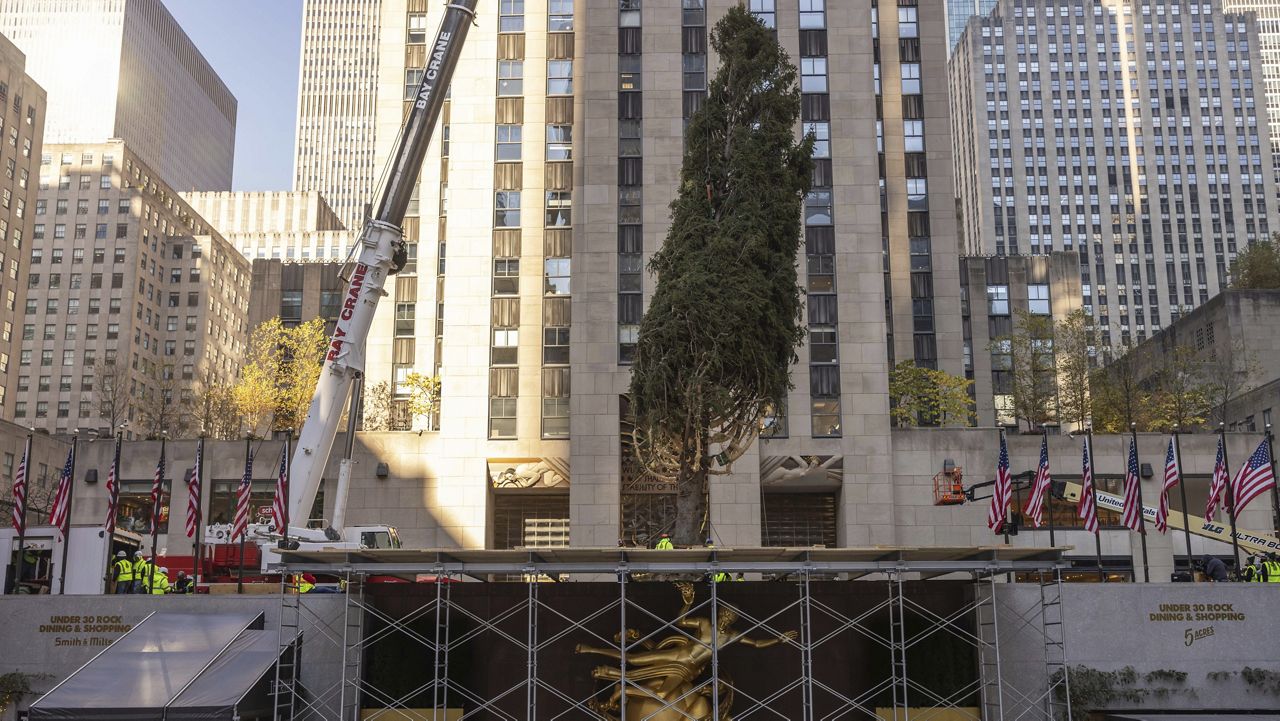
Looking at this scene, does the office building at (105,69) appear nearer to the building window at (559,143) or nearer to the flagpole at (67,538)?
the building window at (559,143)

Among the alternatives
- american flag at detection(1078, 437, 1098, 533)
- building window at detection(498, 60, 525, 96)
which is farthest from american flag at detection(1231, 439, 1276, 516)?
building window at detection(498, 60, 525, 96)

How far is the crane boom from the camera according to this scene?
106 feet

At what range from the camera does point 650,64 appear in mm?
52500

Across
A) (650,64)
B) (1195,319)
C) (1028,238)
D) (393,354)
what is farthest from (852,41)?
(1028,238)

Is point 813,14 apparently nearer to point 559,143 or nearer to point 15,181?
point 559,143

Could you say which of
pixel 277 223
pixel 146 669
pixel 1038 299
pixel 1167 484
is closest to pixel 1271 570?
pixel 1167 484

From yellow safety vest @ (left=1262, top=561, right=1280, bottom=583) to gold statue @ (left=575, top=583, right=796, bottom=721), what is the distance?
44.5ft

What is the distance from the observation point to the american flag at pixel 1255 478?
29.2 meters

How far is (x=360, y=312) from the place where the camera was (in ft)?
110

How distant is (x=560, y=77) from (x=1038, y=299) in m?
42.8

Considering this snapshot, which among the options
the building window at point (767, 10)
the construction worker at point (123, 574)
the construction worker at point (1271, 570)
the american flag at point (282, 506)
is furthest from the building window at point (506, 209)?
the construction worker at point (1271, 570)

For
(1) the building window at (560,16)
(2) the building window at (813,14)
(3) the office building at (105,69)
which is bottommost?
(2) the building window at (813,14)

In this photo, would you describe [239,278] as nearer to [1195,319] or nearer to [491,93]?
[491,93]

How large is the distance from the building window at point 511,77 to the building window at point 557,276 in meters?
8.36
